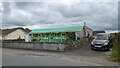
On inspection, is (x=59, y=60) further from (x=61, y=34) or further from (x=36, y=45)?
(x=61, y=34)

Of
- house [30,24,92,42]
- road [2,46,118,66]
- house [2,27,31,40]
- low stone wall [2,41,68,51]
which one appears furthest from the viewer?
house [2,27,31,40]

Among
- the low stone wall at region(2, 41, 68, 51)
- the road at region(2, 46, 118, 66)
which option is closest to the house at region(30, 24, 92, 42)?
the low stone wall at region(2, 41, 68, 51)

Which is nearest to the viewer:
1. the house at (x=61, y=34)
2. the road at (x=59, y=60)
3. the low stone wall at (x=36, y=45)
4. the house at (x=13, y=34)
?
the road at (x=59, y=60)

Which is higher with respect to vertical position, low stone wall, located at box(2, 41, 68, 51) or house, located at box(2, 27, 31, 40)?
house, located at box(2, 27, 31, 40)

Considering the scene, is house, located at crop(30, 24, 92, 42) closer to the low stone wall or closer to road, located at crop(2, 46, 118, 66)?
the low stone wall

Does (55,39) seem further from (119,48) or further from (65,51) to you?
(119,48)

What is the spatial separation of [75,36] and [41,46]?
1164 cm

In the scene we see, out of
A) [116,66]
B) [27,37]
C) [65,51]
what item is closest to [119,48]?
[116,66]

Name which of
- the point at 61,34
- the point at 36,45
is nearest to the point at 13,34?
the point at 61,34

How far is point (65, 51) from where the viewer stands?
24953mm

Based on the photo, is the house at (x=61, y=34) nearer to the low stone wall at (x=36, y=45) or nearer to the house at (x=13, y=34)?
the low stone wall at (x=36, y=45)

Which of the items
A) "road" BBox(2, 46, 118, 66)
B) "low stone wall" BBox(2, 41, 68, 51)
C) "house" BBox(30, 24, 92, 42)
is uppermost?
"house" BBox(30, 24, 92, 42)

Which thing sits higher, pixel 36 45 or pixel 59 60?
pixel 36 45

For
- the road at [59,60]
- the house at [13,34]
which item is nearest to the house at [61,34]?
the road at [59,60]
